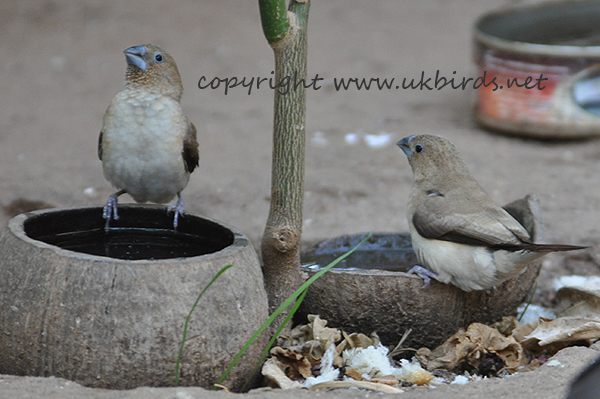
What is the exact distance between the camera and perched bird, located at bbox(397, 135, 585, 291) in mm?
3377

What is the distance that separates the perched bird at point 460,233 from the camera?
133 inches

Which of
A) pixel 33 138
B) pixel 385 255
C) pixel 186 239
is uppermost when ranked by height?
pixel 186 239

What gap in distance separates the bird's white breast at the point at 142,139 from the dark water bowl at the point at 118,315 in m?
0.77

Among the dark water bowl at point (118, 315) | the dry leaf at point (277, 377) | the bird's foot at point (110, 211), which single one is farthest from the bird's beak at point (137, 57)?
the dry leaf at point (277, 377)

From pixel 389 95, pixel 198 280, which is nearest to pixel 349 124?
pixel 389 95

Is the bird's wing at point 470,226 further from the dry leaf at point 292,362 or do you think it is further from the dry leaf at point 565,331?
the dry leaf at point 292,362

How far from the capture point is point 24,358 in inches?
113

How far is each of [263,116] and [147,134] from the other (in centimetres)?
502

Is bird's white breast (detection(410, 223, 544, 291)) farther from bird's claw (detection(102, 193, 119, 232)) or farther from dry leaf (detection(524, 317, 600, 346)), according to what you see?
bird's claw (detection(102, 193, 119, 232))

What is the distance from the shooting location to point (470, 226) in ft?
11.4

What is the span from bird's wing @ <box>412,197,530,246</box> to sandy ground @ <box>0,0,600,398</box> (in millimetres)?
632

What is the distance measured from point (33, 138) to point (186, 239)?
450 centimetres

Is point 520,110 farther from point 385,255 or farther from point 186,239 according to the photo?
point 186,239

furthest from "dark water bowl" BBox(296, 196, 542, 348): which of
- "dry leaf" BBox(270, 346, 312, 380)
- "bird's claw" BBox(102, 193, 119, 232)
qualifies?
"bird's claw" BBox(102, 193, 119, 232)
